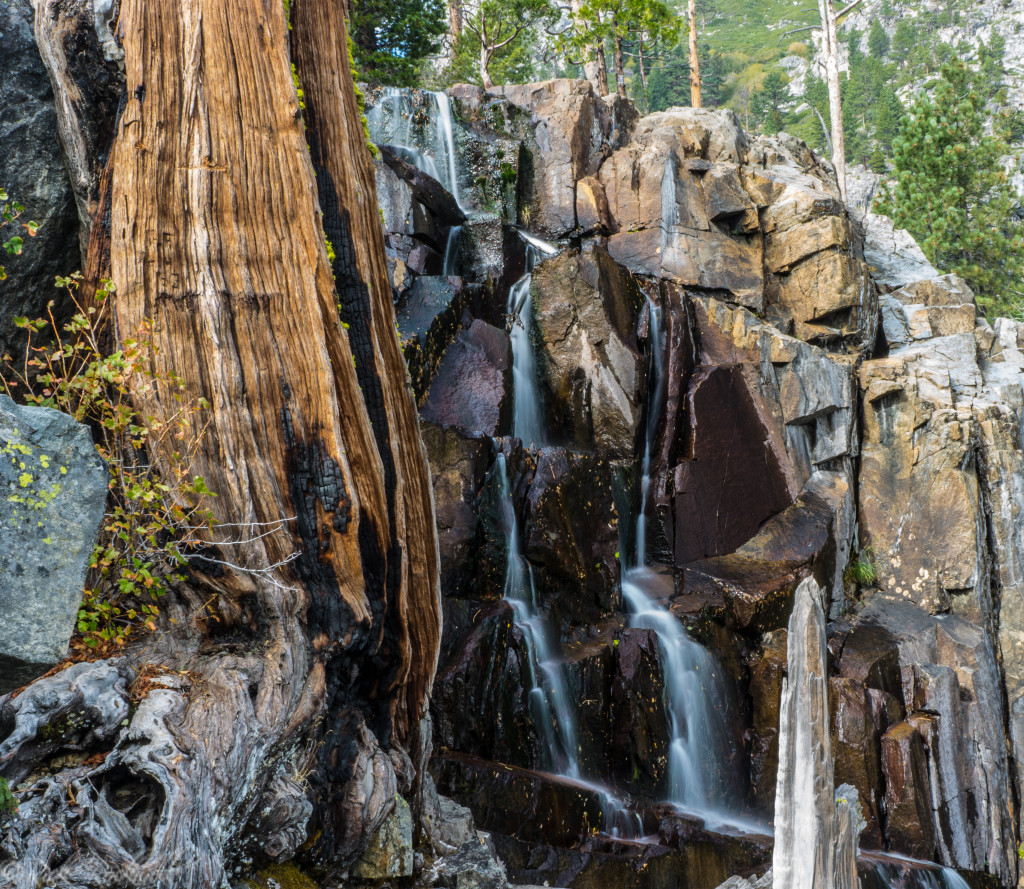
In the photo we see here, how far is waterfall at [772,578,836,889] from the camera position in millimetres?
2762

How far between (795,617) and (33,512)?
2.81m

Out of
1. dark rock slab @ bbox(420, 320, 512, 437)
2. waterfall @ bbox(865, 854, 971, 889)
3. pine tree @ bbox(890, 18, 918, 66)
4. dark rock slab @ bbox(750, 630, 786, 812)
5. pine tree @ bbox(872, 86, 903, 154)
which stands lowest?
waterfall @ bbox(865, 854, 971, 889)

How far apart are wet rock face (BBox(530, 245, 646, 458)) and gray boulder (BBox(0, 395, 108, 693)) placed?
8.46 metres

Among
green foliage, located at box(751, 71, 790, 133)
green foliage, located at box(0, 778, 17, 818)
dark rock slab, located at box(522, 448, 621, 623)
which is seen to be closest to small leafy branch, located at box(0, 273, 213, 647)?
green foliage, located at box(0, 778, 17, 818)

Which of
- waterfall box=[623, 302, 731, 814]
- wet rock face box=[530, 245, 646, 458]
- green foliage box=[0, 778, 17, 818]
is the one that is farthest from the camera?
wet rock face box=[530, 245, 646, 458]

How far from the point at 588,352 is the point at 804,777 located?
858 centimetres

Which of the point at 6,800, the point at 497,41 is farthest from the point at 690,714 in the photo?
the point at 497,41

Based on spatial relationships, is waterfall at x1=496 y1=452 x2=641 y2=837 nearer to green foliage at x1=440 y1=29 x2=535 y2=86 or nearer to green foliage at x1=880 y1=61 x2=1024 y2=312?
green foliage at x1=880 y1=61 x2=1024 y2=312

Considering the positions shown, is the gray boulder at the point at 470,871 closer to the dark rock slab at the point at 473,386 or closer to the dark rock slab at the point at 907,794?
the dark rock slab at the point at 473,386

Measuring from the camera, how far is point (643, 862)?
6566mm

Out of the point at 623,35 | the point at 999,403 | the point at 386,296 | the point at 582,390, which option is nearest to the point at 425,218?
the point at 582,390

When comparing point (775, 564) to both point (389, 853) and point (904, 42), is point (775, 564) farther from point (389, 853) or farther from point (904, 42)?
point (904, 42)

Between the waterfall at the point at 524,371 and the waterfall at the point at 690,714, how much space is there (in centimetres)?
282

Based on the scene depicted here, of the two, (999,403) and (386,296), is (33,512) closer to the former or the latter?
(386,296)
